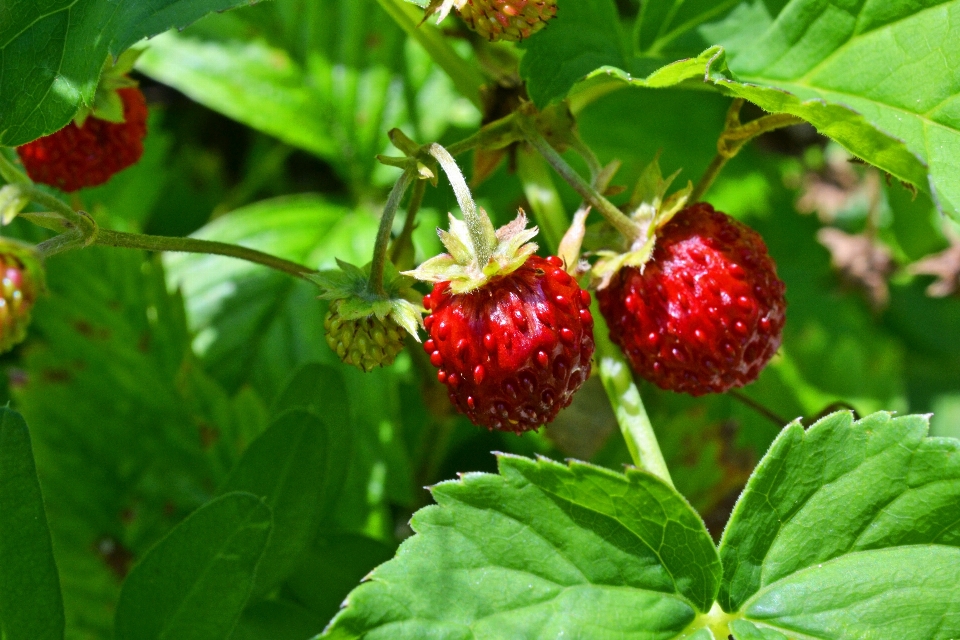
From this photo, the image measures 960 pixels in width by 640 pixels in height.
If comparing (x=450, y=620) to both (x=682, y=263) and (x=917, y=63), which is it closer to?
(x=682, y=263)

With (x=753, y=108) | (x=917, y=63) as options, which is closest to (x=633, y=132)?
(x=753, y=108)

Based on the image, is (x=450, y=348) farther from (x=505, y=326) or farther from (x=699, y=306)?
(x=699, y=306)


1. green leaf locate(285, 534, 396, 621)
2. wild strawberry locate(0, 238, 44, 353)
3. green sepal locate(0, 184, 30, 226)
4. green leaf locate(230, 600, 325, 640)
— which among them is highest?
green sepal locate(0, 184, 30, 226)

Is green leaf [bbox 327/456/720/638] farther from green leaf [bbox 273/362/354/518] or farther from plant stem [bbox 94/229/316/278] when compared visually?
green leaf [bbox 273/362/354/518]

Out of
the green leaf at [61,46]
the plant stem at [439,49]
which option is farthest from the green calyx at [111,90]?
the plant stem at [439,49]

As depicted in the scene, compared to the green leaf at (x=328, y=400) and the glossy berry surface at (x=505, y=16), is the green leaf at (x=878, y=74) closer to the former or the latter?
the glossy berry surface at (x=505, y=16)

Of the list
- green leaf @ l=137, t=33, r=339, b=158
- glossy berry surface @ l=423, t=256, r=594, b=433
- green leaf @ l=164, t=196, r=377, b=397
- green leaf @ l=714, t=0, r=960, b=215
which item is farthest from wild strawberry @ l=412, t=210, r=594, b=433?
green leaf @ l=137, t=33, r=339, b=158
